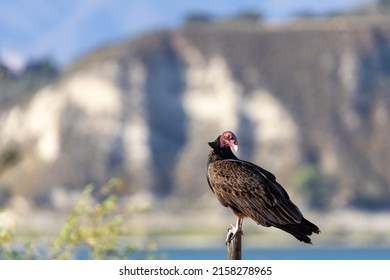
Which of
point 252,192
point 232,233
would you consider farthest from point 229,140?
point 232,233

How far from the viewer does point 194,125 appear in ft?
576

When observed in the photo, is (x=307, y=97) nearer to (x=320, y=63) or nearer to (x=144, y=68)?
(x=320, y=63)

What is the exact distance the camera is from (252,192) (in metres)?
10.8

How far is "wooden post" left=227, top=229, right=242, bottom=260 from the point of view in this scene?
10141 mm

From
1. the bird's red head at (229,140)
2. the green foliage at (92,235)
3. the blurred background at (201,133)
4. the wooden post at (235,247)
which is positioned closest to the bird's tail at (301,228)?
the wooden post at (235,247)

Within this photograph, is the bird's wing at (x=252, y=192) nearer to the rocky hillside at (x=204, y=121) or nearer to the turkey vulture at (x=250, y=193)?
the turkey vulture at (x=250, y=193)

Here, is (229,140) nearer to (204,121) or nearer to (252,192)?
(252,192)

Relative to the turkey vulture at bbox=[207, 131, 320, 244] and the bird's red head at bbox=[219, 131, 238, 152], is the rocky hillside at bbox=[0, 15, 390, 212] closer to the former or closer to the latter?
the turkey vulture at bbox=[207, 131, 320, 244]

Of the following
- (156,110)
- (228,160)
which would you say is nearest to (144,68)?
(156,110)

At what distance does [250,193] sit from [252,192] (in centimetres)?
3

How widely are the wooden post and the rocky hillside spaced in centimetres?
15591

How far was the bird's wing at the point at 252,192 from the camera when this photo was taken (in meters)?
10.4

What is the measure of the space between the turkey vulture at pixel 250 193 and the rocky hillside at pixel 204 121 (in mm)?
155156

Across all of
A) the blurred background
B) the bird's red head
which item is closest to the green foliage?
the bird's red head
